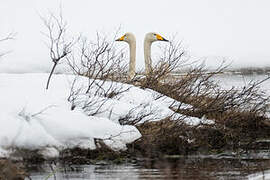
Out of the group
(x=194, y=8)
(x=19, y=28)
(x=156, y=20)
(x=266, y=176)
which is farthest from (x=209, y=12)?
(x=266, y=176)

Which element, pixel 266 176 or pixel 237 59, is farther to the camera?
pixel 237 59

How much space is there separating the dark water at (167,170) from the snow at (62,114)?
0.36 metres

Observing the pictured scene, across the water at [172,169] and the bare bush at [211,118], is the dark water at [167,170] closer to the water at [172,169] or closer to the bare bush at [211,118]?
the water at [172,169]

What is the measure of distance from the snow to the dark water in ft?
1.18

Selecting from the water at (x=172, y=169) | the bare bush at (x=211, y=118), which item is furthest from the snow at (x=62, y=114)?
the water at (x=172, y=169)

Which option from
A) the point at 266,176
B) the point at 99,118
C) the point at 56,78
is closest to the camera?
the point at 266,176

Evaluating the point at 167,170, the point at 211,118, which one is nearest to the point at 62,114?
the point at 167,170

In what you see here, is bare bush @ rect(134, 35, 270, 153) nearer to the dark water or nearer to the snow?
the snow

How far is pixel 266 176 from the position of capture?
616 centimetres

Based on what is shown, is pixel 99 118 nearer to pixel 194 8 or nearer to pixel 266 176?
pixel 266 176

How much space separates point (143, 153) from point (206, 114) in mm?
1992

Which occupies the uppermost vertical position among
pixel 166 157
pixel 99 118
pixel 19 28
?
pixel 19 28

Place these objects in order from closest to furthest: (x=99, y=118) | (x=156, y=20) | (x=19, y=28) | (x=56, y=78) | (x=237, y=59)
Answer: (x=99, y=118) < (x=56, y=78) < (x=237, y=59) < (x=19, y=28) < (x=156, y=20)

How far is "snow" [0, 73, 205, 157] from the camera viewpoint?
7.33 m
